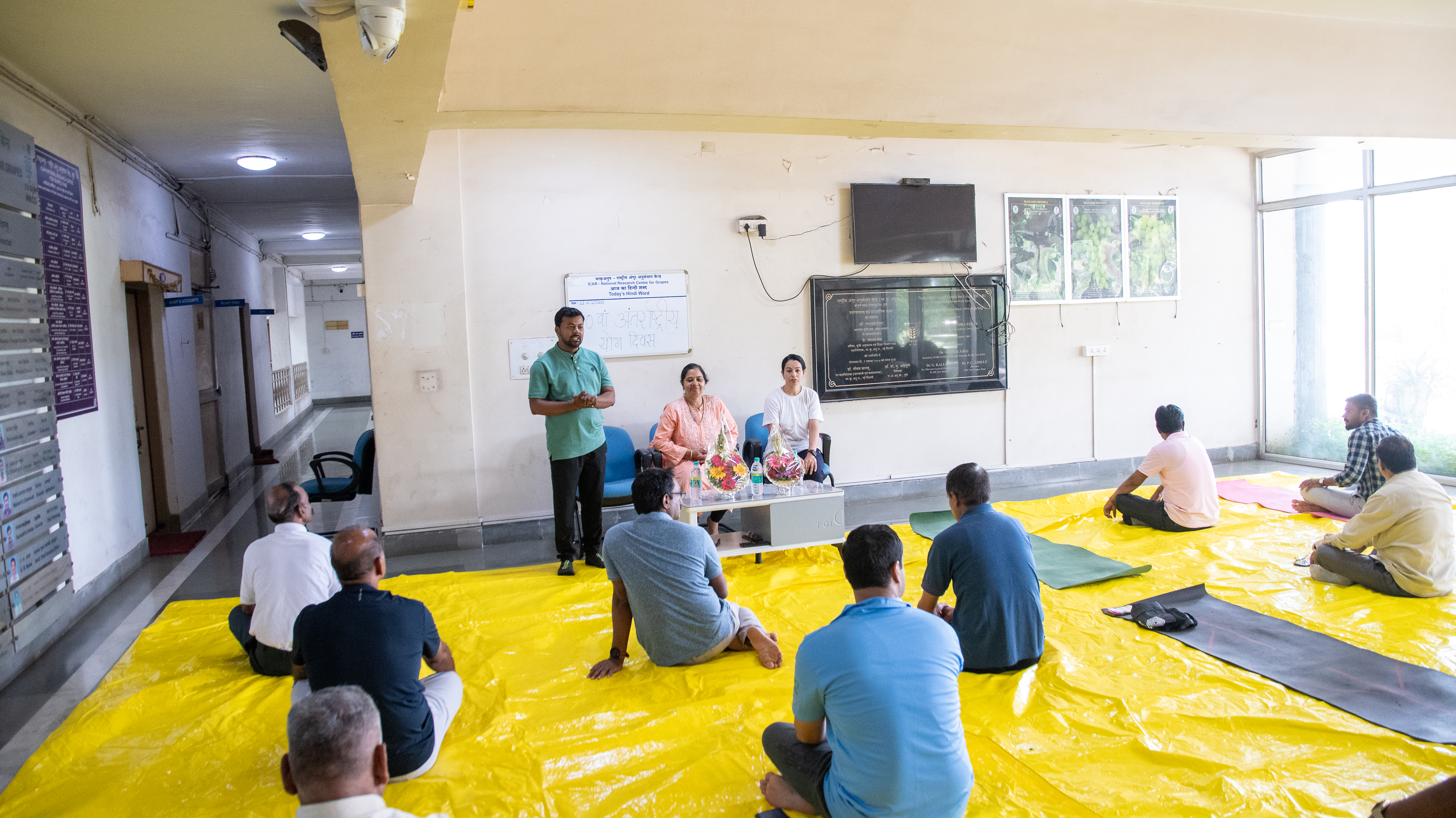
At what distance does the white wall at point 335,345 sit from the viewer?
64.3 feet

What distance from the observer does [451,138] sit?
19.1ft

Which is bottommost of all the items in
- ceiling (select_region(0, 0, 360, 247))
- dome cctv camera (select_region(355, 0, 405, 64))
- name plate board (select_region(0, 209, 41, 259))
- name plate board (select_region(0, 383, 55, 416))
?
name plate board (select_region(0, 383, 55, 416))

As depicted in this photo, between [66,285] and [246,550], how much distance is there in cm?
188

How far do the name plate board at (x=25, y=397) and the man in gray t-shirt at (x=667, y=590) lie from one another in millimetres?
3074

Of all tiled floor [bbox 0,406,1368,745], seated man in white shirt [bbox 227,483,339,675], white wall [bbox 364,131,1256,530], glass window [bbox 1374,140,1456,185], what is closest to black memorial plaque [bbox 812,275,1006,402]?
white wall [bbox 364,131,1256,530]

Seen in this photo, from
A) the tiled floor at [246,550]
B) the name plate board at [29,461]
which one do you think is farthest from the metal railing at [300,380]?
the name plate board at [29,461]

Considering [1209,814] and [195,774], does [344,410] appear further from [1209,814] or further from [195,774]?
[1209,814]

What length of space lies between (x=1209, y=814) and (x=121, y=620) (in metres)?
5.31

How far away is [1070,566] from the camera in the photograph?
4773 mm

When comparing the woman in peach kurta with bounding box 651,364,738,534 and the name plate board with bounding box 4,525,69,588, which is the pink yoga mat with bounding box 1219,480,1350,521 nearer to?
the woman in peach kurta with bounding box 651,364,738,534

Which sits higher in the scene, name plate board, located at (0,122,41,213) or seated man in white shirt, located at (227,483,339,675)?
name plate board, located at (0,122,41,213)

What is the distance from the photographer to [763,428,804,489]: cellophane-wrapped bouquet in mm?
5195

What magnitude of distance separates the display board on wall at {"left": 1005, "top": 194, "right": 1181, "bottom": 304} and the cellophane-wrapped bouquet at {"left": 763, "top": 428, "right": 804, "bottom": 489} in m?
3.25

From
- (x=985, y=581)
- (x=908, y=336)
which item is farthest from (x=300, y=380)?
(x=985, y=581)
